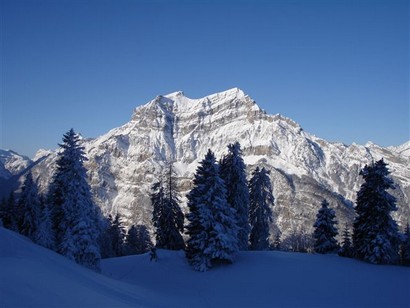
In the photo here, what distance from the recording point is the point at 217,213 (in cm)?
3494

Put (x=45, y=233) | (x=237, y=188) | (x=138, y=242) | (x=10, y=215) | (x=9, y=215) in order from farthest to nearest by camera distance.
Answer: (x=138, y=242) < (x=9, y=215) < (x=10, y=215) < (x=237, y=188) < (x=45, y=233)

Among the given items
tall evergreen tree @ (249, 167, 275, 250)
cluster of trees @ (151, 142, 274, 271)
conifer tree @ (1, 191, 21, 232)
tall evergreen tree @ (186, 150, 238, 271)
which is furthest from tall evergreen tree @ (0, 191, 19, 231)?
tall evergreen tree @ (249, 167, 275, 250)

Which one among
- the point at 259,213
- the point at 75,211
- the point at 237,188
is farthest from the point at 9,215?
the point at 259,213

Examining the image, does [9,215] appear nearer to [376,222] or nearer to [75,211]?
[75,211]

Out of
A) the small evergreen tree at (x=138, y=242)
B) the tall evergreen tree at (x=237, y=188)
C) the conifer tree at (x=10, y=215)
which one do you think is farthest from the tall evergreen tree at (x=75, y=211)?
the small evergreen tree at (x=138, y=242)

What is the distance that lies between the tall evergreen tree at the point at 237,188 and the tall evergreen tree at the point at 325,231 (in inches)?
333

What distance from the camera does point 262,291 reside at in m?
26.5

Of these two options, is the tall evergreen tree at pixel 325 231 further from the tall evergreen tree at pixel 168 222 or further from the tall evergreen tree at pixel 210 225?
the tall evergreen tree at pixel 168 222

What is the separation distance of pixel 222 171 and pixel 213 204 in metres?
8.94

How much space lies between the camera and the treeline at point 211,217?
31000 millimetres

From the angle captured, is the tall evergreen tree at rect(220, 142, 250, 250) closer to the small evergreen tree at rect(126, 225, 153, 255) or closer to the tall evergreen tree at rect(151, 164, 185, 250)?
the tall evergreen tree at rect(151, 164, 185, 250)

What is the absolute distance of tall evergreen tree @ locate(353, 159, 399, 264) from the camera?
32.7 m

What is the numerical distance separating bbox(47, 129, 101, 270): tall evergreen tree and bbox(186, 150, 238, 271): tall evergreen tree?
9.36 metres

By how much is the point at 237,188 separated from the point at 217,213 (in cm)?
783
